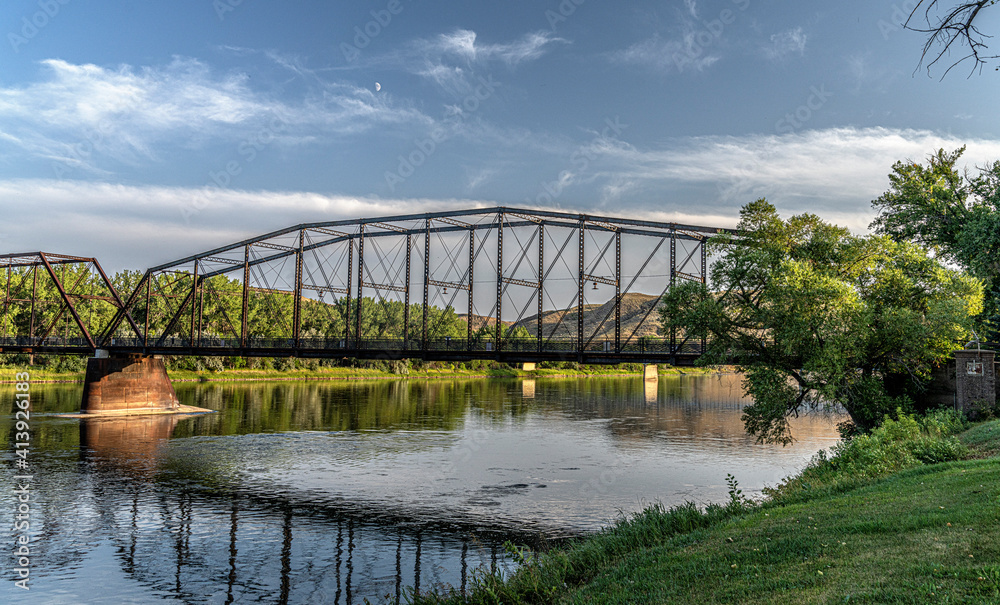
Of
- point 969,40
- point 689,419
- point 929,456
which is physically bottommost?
point 689,419

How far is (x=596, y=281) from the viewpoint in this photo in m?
48.9

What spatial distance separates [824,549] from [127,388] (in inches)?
2644

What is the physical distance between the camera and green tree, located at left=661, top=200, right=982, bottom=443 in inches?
1027

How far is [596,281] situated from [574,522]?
26.7 m

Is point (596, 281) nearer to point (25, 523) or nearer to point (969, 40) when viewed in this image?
point (25, 523)

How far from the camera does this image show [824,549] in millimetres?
10547

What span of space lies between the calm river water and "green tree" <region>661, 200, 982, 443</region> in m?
5.71

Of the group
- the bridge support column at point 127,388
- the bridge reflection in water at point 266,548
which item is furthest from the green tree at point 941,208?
the bridge support column at point 127,388

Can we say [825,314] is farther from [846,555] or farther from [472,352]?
[472,352]

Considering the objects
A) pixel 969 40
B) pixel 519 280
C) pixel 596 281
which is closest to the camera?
pixel 969 40

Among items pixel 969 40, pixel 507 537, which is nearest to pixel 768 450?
pixel 507 537

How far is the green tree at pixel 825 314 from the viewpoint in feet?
85.6

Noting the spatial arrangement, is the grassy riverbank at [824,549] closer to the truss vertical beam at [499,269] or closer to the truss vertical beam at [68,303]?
the truss vertical beam at [499,269]

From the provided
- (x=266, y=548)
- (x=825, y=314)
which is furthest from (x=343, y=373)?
(x=825, y=314)
